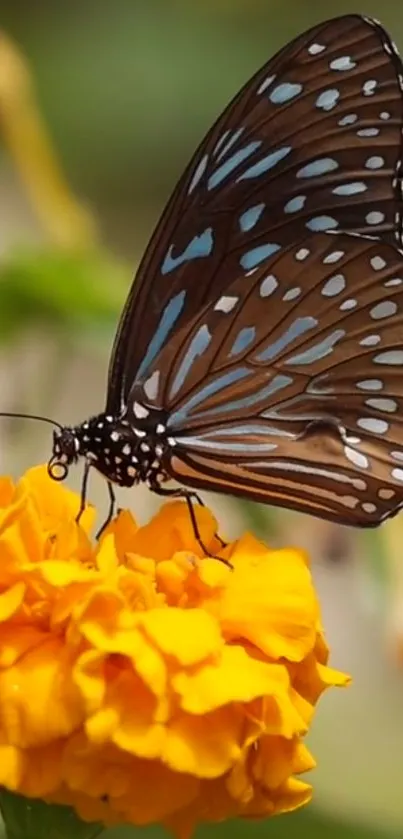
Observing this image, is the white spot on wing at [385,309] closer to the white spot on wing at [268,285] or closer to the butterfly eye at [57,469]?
the white spot on wing at [268,285]

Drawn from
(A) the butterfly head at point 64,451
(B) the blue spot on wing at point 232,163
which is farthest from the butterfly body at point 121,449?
(B) the blue spot on wing at point 232,163

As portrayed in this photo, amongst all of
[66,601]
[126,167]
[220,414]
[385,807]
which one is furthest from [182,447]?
[126,167]

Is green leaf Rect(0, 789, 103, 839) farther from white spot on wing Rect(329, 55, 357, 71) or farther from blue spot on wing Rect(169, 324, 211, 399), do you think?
white spot on wing Rect(329, 55, 357, 71)

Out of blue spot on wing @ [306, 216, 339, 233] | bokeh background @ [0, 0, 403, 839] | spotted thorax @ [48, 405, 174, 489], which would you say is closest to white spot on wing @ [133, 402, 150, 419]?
spotted thorax @ [48, 405, 174, 489]

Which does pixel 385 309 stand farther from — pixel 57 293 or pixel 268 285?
pixel 57 293

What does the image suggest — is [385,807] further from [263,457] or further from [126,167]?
[126,167]

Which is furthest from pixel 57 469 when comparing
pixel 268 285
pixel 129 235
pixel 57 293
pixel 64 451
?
pixel 129 235
